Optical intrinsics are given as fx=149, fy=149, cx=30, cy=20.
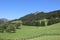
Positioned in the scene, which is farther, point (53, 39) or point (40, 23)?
point (40, 23)

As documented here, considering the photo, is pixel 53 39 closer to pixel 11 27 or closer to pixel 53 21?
pixel 11 27

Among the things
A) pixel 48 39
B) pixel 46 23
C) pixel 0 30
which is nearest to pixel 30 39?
pixel 48 39

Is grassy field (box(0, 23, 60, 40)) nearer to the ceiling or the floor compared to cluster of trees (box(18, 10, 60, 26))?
nearer to the floor

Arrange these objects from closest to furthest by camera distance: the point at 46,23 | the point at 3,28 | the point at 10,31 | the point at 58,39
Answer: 1. the point at 58,39
2. the point at 10,31
3. the point at 3,28
4. the point at 46,23

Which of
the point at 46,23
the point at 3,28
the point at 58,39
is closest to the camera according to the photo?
the point at 58,39

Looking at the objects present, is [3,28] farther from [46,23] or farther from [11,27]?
[46,23]

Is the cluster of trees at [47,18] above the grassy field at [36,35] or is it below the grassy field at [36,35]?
above

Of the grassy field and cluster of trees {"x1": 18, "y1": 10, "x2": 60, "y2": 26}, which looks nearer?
the grassy field

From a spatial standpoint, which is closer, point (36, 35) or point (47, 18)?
point (36, 35)

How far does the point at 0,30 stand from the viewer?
238 ft

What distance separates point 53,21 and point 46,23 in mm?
5133

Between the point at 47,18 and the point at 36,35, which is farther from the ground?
the point at 47,18

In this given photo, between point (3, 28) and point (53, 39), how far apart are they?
37.2 metres

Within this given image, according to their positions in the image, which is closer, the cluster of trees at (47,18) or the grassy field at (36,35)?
the grassy field at (36,35)
